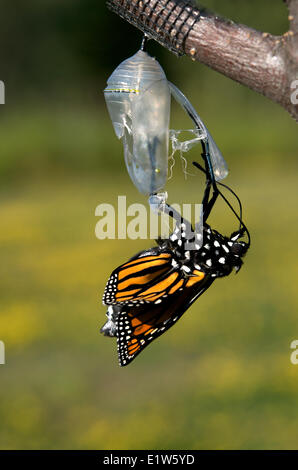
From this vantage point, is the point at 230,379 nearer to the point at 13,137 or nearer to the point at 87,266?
the point at 87,266

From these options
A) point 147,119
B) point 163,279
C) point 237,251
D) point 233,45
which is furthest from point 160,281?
point 233,45

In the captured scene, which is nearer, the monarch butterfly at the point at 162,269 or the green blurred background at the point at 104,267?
the monarch butterfly at the point at 162,269

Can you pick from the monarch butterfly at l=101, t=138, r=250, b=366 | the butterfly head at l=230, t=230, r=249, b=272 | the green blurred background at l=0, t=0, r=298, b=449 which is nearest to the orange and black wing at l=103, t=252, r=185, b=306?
the monarch butterfly at l=101, t=138, r=250, b=366

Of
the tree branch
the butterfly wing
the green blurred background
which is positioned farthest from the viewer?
the green blurred background

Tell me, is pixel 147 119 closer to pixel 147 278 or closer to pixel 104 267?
pixel 147 278

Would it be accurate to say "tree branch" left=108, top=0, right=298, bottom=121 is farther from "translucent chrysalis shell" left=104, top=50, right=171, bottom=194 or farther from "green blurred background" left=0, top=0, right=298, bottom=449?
"green blurred background" left=0, top=0, right=298, bottom=449

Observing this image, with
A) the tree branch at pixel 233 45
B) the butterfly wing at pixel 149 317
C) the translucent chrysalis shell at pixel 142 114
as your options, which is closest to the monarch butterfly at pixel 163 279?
the butterfly wing at pixel 149 317

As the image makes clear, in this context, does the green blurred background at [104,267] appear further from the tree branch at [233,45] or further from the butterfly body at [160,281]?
the tree branch at [233,45]
